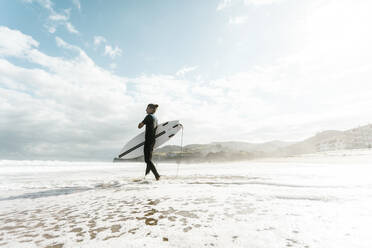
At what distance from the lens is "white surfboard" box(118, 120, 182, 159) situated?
9047 mm

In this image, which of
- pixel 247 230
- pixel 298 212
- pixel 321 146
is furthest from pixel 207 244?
pixel 321 146

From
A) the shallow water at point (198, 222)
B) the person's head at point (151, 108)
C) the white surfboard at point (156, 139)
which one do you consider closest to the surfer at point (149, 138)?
the person's head at point (151, 108)

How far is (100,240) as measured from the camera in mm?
1834

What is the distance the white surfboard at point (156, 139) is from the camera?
905cm

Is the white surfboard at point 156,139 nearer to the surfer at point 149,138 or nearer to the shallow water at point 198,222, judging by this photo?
the surfer at point 149,138

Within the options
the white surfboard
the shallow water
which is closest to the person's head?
the white surfboard

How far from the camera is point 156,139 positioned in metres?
9.02

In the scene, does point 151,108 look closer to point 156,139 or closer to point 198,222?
point 156,139

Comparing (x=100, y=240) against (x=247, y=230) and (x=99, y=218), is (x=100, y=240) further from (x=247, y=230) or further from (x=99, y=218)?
(x=247, y=230)

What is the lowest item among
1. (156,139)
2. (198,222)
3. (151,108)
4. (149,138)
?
(198,222)

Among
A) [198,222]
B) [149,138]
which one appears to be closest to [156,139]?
[149,138]

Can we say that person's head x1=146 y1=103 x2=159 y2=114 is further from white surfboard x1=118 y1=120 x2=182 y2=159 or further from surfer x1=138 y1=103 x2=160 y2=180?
white surfboard x1=118 y1=120 x2=182 y2=159

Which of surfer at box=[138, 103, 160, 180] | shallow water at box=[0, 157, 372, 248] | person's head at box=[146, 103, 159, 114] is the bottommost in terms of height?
shallow water at box=[0, 157, 372, 248]

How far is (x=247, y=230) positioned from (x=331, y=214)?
1.35 m
